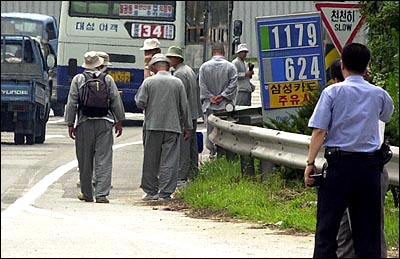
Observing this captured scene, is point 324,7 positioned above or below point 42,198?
above

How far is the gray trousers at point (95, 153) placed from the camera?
1460 cm

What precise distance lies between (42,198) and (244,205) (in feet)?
9.72

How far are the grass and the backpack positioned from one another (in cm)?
137

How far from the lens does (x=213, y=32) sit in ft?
89.7

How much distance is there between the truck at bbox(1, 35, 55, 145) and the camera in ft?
74.6

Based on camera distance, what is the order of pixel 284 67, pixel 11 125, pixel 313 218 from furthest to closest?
pixel 11 125
pixel 284 67
pixel 313 218

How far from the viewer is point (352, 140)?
27.1 ft

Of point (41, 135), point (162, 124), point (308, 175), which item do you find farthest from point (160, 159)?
point (41, 135)

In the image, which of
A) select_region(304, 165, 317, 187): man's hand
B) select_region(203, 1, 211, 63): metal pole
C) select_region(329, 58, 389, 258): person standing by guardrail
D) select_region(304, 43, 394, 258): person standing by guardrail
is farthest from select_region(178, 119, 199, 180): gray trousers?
select_region(203, 1, 211, 63): metal pole

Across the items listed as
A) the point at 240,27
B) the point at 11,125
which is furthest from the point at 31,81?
the point at 240,27

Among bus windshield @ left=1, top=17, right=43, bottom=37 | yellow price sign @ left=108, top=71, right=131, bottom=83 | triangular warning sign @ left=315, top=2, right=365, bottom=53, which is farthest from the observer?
bus windshield @ left=1, top=17, right=43, bottom=37

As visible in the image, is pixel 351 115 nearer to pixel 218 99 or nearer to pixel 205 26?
pixel 218 99

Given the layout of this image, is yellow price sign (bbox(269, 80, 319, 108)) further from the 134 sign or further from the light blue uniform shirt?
the 134 sign

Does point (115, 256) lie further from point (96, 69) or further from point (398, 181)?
point (96, 69)
